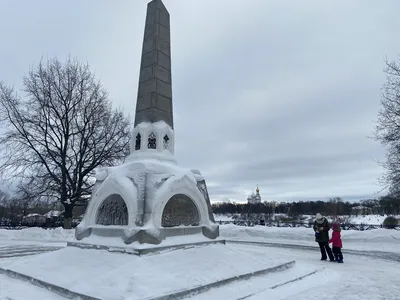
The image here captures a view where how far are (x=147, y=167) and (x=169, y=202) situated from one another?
3.38ft

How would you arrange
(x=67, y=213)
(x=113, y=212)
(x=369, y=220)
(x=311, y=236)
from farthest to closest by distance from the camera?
1. (x=369, y=220)
2. (x=67, y=213)
3. (x=311, y=236)
4. (x=113, y=212)

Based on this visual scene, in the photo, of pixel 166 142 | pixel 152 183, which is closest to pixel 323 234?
pixel 166 142

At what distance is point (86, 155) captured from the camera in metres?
21.7

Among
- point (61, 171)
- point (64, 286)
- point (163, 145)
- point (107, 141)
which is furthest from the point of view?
point (107, 141)

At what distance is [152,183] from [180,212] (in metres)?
1.13

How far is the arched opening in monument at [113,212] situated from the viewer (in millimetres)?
7480

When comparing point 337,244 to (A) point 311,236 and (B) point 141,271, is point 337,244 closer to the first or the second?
(B) point 141,271

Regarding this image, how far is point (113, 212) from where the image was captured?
7715mm

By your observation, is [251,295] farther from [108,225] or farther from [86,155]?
[86,155]

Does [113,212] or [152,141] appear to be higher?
[152,141]

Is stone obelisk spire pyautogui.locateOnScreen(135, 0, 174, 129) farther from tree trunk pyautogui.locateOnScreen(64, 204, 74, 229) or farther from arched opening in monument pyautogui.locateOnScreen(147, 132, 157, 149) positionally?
tree trunk pyautogui.locateOnScreen(64, 204, 74, 229)

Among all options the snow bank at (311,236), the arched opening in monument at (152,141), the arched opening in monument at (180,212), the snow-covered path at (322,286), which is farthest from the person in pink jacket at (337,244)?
the arched opening in monument at (152,141)

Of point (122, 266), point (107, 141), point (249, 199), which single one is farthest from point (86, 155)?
point (249, 199)

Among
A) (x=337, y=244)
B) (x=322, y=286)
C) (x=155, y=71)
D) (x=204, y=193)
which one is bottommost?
(x=322, y=286)
